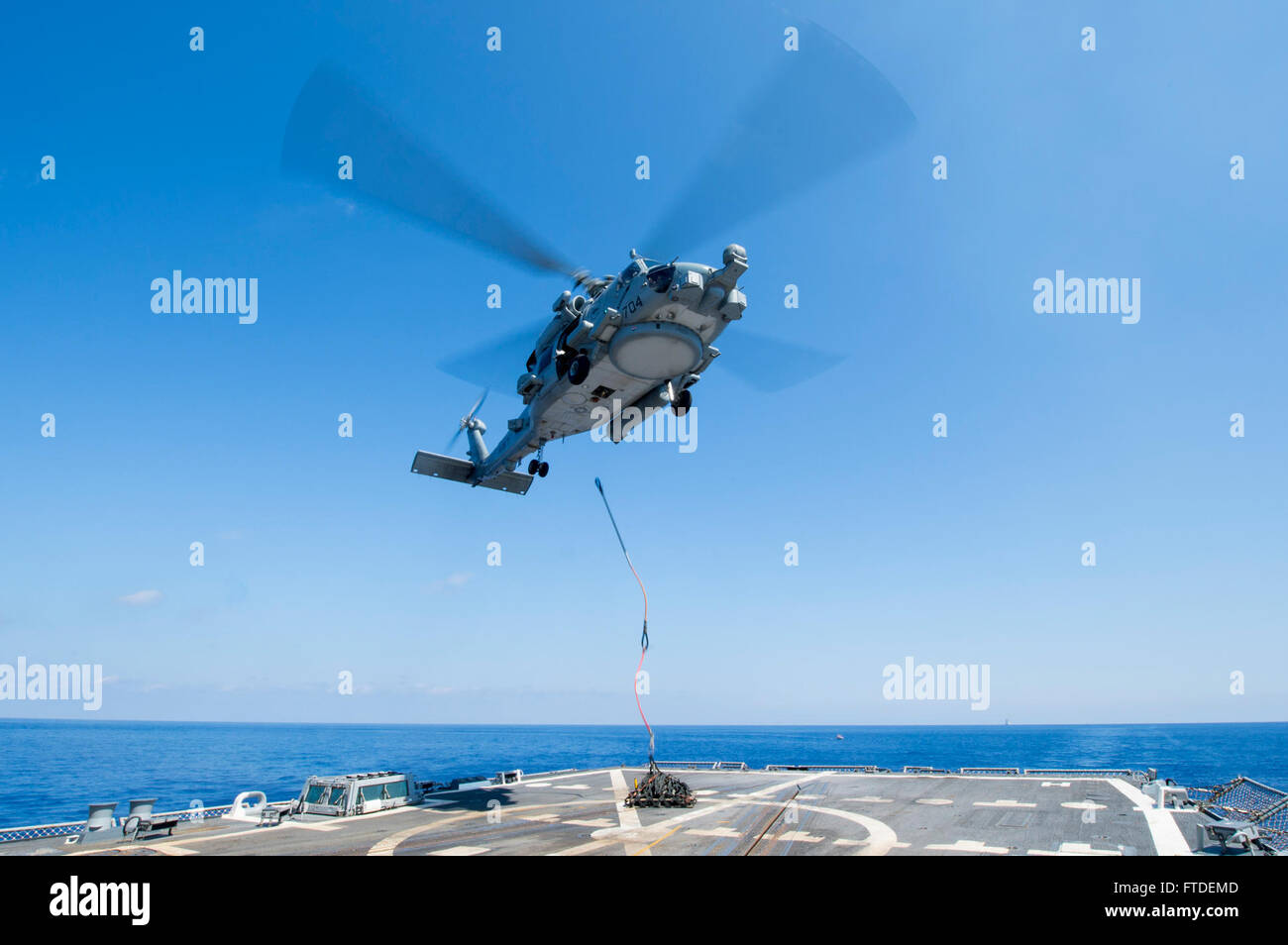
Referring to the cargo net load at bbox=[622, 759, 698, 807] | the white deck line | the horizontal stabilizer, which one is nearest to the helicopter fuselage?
the horizontal stabilizer

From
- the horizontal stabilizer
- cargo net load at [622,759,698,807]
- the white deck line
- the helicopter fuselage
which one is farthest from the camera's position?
the horizontal stabilizer

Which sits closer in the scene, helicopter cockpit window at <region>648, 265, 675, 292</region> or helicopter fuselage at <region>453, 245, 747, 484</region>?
helicopter cockpit window at <region>648, 265, 675, 292</region>

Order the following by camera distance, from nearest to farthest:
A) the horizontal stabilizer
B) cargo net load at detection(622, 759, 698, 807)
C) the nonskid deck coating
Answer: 1. the nonskid deck coating
2. cargo net load at detection(622, 759, 698, 807)
3. the horizontal stabilizer

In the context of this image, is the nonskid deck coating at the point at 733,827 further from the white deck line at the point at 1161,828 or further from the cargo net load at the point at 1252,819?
the cargo net load at the point at 1252,819

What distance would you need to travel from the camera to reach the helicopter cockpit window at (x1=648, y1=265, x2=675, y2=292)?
17641 millimetres

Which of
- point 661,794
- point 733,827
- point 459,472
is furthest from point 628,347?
point 661,794

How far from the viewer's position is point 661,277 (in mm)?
17812

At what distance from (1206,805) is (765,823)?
1868 cm

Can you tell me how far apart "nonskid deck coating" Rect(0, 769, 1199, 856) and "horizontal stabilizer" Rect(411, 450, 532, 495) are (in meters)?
12.7

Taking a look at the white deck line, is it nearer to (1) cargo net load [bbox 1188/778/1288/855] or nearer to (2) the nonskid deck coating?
(2) the nonskid deck coating

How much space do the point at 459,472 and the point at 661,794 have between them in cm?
1554

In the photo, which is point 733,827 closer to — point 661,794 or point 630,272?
point 661,794
